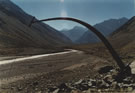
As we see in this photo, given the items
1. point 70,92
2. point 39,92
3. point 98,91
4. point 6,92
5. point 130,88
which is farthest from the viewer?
point 6,92

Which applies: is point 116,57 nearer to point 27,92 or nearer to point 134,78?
point 134,78

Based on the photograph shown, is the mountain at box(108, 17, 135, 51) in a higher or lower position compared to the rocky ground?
higher

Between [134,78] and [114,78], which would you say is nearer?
[134,78]

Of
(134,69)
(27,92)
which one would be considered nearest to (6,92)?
(27,92)

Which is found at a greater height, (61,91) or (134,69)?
(134,69)

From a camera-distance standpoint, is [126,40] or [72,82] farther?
[126,40]

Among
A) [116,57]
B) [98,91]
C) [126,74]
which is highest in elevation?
[116,57]

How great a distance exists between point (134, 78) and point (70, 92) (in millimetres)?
4197

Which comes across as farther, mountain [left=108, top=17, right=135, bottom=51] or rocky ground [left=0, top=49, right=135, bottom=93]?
mountain [left=108, top=17, right=135, bottom=51]

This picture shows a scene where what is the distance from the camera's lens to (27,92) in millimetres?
11398

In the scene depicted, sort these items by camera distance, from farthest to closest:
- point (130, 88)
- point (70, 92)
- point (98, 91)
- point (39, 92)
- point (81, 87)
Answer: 1. point (39, 92)
2. point (81, 87)
3. point (70, 92)
4. point (98, 91)
5. point (130, 88)

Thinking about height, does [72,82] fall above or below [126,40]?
below

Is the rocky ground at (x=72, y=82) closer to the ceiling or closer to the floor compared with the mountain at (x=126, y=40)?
closer to the floor

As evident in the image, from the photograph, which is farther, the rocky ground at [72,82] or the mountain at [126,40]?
the mountain at [126,40]
